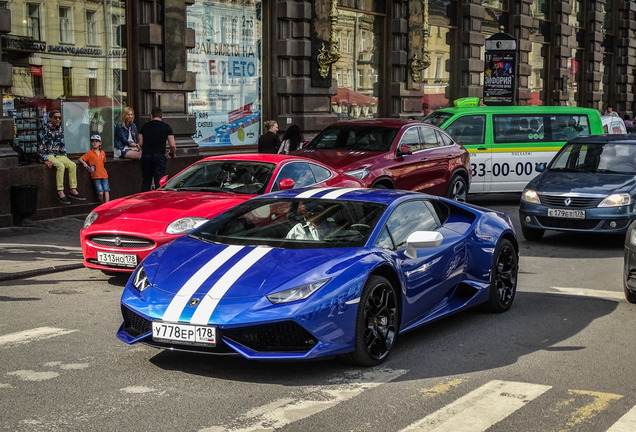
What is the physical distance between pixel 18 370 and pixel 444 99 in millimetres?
25122

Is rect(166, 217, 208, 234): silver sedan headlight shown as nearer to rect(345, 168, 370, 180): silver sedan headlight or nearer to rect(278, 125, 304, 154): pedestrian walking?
rect(345, 168, 370, 180): silver sedan headlight

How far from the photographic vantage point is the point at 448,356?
7574 mm

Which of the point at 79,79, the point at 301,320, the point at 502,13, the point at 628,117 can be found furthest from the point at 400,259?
the point at 628,117

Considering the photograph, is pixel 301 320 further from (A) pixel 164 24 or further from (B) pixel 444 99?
(B) pixel 444 99

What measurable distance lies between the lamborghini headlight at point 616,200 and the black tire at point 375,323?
728cm

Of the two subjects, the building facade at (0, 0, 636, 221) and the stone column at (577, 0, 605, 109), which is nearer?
the building facade at (0, 0, 636, 221)

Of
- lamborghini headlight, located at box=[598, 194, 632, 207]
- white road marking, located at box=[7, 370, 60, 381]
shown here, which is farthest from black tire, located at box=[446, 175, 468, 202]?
white road marking, located at box=[7, 370, 60, 381]

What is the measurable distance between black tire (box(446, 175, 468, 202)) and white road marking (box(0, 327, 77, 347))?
33.9 feet

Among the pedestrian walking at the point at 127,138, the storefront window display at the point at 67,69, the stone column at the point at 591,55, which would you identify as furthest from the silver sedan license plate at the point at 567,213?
the stone column at the point at 591,55

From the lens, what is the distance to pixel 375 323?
23.6ft

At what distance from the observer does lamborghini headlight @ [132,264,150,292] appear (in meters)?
7.22

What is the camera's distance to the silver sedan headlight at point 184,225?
1049cm

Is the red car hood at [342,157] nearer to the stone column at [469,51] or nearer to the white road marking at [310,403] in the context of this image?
the white road marking at [310,403]

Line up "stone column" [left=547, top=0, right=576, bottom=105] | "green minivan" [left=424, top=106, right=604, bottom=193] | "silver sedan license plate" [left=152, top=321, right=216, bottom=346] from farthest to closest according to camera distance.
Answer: "stone column" [left=547, top=0, right=576, bottom=105] < "green minivan" [left=424, top=106, right=604, bottom=193] < "silver sedan license plate" [left=152, top=321, right=216, bottom=346]
